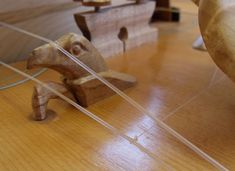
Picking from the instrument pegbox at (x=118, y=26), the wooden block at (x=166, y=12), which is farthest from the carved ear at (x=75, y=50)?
the wooden block at (x=166, y=12)

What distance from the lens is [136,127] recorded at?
1.19ft

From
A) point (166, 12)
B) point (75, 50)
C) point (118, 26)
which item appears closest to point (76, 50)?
point (75, 50)

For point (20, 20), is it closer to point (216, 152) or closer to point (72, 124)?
point (72, 124)

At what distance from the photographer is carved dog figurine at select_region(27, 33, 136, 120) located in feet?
1.22

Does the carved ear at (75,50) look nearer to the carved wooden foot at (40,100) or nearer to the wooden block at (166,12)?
the carved wooden foot at (40,100)

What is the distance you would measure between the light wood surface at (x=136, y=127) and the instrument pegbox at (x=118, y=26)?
0.28 feet

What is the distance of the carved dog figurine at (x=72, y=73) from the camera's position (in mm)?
371

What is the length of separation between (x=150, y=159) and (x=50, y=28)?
17.2 inches

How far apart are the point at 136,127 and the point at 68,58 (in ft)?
0.41

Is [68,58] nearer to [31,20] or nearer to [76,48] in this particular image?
[76,48]

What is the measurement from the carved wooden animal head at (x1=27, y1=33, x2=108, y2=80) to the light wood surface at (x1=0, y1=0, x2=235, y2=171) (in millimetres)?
53

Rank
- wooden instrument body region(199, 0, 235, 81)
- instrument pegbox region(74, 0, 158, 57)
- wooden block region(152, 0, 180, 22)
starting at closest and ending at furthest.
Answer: wooden instrument body region(199, 0, 235, 81) < instrument pegbox region(74, 0, 158, 57) < wooden block region(152, 0, 180, 22)

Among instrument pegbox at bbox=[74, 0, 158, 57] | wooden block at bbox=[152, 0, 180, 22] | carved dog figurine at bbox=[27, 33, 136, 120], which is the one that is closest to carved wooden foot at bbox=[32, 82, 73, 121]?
carved dog figurine at bbox=[27, 33, 136, 120]

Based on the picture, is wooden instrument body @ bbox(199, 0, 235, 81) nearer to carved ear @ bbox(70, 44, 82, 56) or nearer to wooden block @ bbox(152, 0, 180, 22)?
carved ear @ bbox(70, 44, 82, 56)
